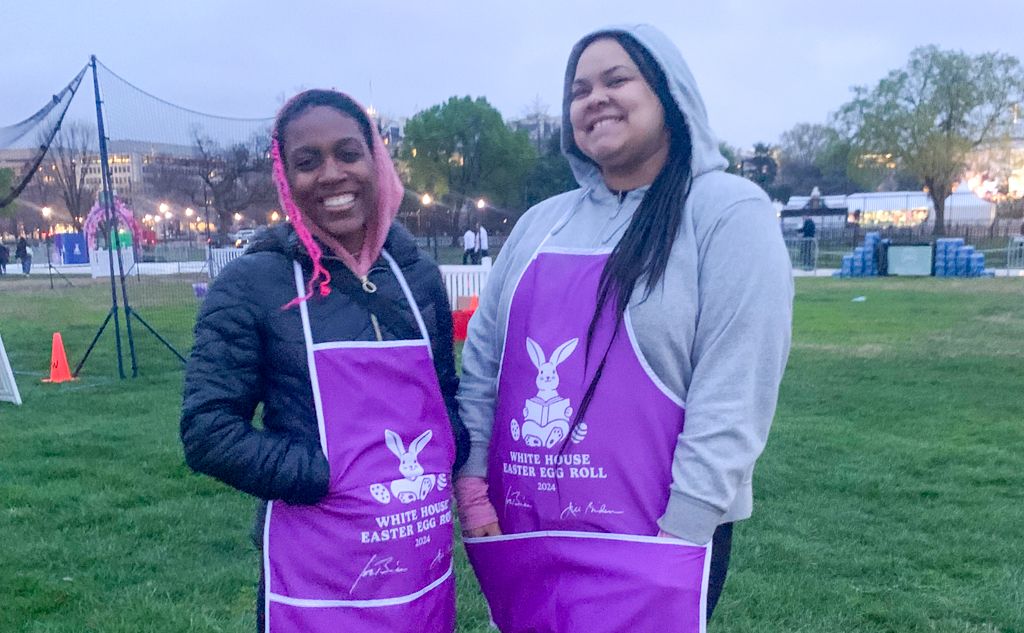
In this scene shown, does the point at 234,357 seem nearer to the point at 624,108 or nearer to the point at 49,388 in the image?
the point at 624,108

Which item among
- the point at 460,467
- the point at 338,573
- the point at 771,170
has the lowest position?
the point at 338,573

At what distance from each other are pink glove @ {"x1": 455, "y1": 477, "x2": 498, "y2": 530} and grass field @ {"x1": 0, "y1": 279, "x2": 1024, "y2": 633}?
64.8 inches

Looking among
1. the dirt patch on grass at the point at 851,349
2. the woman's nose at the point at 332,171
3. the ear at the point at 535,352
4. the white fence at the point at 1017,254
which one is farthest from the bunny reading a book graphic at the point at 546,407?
the white fence at the point at 1017,254

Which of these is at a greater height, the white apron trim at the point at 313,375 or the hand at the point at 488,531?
the white apron trim at the point at 313,375

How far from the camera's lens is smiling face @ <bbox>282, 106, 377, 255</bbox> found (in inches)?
72.6

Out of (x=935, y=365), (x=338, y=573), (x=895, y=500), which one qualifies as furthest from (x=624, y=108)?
(x=935, y=365)

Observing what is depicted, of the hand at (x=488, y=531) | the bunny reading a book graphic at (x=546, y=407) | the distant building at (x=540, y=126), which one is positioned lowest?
the hand at (x=488, y=531)

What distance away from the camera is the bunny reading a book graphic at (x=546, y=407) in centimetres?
180

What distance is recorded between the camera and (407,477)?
183cm

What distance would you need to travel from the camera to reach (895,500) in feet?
15.8

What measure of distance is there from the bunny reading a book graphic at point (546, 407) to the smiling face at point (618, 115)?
1.42 ft

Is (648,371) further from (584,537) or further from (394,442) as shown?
(394,442)

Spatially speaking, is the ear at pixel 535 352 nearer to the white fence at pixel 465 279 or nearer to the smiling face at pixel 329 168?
the smiling face at pixel 329 168

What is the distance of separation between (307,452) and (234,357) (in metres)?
0.25
